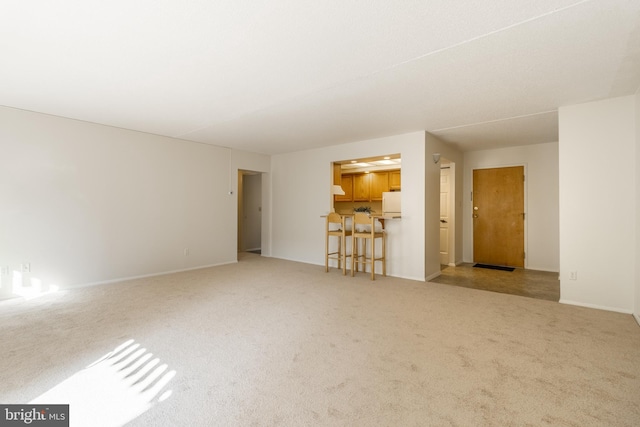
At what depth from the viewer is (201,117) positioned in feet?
13.6

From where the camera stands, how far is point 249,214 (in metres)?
8.46

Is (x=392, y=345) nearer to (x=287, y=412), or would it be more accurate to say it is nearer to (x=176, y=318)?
(x=287, y=412)

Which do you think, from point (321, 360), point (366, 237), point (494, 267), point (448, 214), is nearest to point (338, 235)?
point (366, 237)

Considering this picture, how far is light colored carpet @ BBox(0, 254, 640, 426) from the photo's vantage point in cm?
164

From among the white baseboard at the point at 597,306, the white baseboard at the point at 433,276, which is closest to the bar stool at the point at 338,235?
the white baseboard at the point at 433,276

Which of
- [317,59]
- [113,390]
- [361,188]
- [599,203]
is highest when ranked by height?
[317,59]

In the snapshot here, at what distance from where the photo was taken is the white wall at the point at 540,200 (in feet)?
18.2

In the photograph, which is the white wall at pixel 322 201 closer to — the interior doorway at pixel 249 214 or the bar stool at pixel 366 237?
the bar stool at pixel 366 237

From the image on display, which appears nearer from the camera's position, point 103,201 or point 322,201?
point 103,201

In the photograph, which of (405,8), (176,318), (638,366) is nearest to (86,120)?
(176,318)

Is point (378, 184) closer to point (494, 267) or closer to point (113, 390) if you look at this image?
point (494, 267)

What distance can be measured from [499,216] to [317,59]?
5.37 m

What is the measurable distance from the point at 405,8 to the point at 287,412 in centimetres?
251

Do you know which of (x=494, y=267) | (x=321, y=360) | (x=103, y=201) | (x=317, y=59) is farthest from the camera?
(x=494, y=267)
